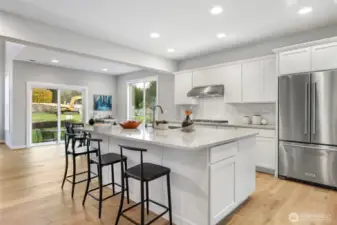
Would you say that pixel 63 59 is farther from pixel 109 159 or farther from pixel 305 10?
pixel 305 10

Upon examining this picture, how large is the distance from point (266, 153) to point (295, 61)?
182 cm

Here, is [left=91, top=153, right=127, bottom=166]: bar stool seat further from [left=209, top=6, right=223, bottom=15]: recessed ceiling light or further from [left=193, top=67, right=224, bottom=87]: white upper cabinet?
[left=193, top=67, right=224, bottom=87]: white upper cabinet

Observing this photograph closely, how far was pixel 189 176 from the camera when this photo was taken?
Result: 7.02 feet

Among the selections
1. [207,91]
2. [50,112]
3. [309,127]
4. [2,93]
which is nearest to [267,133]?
[309,127]

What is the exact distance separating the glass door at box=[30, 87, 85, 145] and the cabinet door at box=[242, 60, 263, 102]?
6.32m

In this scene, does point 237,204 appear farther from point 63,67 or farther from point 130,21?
point 63,67

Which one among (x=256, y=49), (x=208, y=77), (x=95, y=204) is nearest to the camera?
(x=95, y=204)

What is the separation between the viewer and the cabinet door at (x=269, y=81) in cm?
404

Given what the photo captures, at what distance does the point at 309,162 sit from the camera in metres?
3.41

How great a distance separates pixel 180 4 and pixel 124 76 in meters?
5.91

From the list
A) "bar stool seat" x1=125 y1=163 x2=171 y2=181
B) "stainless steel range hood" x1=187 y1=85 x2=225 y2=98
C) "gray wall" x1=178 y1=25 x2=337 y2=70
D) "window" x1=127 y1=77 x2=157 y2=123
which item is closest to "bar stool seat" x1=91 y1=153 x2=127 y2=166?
"bar stool seat" x1=125 y1=163 x2=171 y2=181

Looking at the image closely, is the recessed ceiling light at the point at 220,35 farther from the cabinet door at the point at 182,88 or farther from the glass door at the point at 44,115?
the glass door at the point at 44,115

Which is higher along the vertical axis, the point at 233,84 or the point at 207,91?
the point at 233,84

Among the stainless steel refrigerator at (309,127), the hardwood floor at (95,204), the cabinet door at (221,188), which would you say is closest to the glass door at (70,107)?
the hardwood floor at (95,204)
